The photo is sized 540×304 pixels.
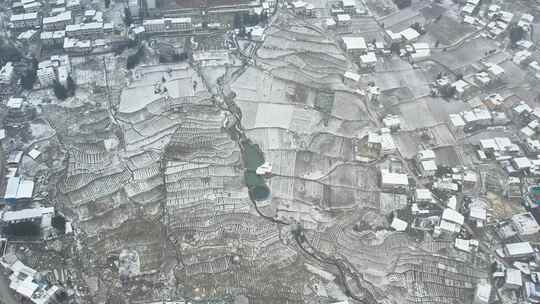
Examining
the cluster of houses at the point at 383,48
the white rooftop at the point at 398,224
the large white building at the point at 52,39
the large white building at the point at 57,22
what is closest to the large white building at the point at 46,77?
the large white building at the point at 52,39

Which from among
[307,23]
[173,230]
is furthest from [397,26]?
[173,230]

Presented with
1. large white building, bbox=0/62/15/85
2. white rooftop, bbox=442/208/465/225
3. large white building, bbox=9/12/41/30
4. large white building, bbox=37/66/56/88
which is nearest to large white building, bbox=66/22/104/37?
large white building, bbox=9/12/41/30

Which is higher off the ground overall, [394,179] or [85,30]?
[85,30]

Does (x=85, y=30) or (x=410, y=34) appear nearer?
(x=85, y=30)

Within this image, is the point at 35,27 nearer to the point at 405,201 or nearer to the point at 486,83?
the point at 405,201

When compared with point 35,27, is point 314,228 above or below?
below

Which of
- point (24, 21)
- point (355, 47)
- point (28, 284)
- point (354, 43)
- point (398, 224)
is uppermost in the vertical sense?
point (24, 21)

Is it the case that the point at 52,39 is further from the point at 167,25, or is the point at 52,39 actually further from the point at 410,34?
the point at 410,34

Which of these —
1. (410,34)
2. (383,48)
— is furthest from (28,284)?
(410,34)

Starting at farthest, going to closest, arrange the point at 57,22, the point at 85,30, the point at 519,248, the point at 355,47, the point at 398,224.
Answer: the point at 57,22 < the point at 85,30 < the point at 355,47 < the point at 398,224 < the point at 519,248

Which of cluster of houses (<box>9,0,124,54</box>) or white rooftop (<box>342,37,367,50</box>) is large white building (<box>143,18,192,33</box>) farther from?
white rooftop (<box>342,37,367,50</box>)

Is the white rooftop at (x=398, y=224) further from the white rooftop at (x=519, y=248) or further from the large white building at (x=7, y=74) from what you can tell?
the large white building at (x=7, y=74)
